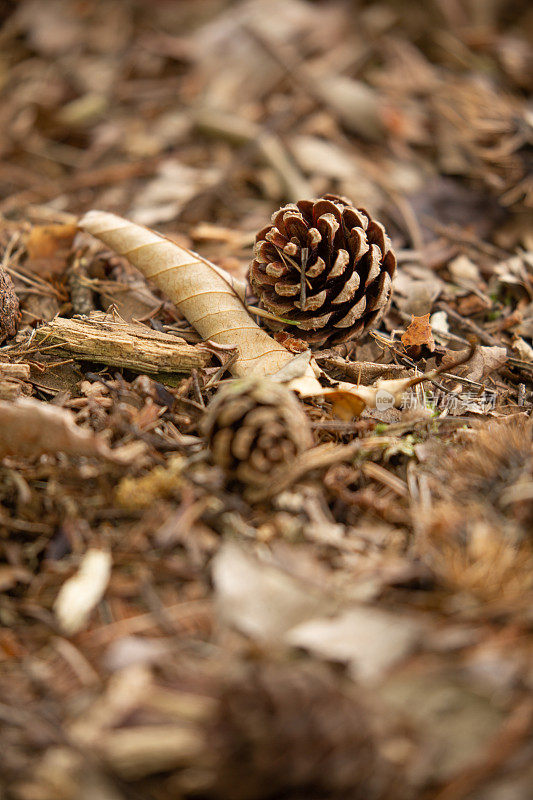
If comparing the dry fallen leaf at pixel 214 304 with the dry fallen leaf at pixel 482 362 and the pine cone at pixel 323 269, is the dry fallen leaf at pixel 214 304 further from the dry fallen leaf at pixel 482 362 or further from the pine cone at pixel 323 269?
the dry fallen leaf at pixel 482 362

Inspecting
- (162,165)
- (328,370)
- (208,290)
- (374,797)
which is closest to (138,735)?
(374,797)

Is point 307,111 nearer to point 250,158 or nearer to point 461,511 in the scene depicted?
point 250,158

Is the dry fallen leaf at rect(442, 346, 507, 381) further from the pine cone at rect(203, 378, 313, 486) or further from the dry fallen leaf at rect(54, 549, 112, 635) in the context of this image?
the dry fallen leaf at rect(54, 549, 112, 635)

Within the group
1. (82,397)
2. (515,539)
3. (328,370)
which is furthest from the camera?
(328,370)

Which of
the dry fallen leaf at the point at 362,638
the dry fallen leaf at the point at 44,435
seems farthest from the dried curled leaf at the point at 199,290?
the dry fallen leaf at the point at 362,638

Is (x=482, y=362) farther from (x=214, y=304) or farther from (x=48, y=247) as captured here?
(x=48, y=247)

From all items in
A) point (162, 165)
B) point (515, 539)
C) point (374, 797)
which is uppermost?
point (162, 165)

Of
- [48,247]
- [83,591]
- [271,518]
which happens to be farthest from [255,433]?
[48,247]
